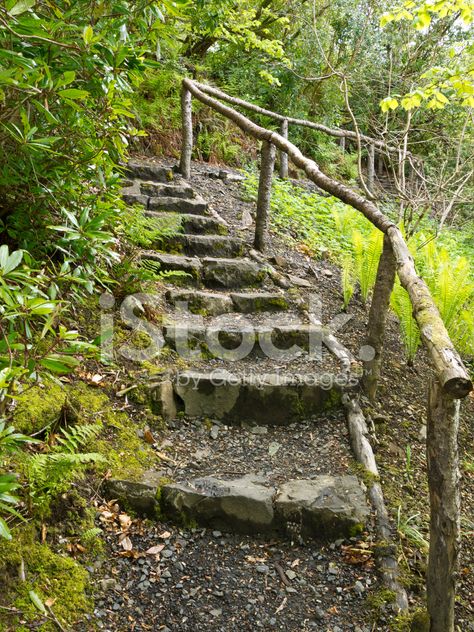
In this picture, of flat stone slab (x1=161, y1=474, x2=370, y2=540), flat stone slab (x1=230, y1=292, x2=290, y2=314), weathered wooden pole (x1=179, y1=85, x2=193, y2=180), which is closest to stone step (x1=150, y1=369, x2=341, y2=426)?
flat stone slab (x1=161, y1=474, x2=370, y2=540)

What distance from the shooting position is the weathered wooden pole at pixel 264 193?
15.8ft

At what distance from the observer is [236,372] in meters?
3.51

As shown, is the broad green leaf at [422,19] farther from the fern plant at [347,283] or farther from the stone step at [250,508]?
the stone step at [250,508]

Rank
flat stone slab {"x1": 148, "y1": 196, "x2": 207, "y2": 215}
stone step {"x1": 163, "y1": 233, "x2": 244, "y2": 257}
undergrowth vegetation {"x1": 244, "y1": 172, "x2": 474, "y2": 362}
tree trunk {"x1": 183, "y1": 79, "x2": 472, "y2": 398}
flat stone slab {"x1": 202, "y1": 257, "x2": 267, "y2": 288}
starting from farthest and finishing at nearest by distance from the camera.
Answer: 1. flat stone slab {"x1": 148, "y1": 196, "x2": 207, "y2": 215}
2. stone step {"x1": 163, "y1": 233, "x2": 244, "y2": 257}
3. flat stone slab {"x1": 202, "y1": 257, "x2": 267, "y2": 288}
4. undergrowth vegetation {"x1": 244, "y1": 172, "x2": 474, "y2": 362}
5. tree trunk {"x1": 183, "y1": 79, "x2": 472, "y2": 398}

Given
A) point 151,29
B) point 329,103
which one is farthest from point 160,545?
point 329,103

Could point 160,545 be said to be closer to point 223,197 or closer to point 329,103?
point 223,197

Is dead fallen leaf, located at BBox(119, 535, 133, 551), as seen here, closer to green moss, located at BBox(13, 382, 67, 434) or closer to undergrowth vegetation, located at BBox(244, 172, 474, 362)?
green moss, located at BBox(13, 382, 67, 434)

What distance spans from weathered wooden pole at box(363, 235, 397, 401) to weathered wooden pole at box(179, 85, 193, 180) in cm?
369

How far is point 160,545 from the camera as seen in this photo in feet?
7.68

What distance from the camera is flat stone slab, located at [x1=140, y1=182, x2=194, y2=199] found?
18.0ft

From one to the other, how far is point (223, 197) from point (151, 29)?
167 inches

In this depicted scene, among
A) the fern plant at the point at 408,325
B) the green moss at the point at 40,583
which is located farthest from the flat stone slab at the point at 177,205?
the green moss at the point at 40,583

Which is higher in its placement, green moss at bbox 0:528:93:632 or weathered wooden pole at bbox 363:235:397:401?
weathered wooden pole at bbox 363:235:397:401

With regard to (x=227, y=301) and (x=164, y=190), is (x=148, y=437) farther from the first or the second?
(x=164, y=190)
